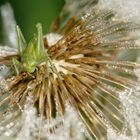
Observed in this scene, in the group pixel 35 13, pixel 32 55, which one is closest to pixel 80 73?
pixel 32 55

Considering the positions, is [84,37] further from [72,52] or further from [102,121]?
[102,121]

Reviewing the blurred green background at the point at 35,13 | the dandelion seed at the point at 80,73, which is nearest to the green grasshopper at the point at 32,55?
the dandelion seed at the point at 80,73

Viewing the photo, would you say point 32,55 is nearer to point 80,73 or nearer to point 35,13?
point 80,73

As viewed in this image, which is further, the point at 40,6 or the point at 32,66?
the point at 40,6

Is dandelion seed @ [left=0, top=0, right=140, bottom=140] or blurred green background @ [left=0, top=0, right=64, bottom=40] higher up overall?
blurred green background @ [left=0, top=0, right=64, bottom=40]

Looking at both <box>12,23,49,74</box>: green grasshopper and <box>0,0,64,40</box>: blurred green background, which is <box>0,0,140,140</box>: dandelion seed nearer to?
<box>12,23,49,74</box>: green grasshopper

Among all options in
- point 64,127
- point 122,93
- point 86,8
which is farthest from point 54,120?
point 86,8

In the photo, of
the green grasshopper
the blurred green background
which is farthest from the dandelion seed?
the blurred green background
